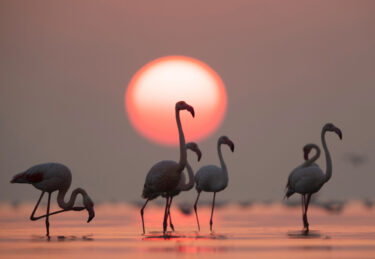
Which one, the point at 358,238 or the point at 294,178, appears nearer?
the point at 358,238

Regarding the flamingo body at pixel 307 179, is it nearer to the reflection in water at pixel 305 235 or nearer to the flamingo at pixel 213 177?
the flamingo at pixel 213 177

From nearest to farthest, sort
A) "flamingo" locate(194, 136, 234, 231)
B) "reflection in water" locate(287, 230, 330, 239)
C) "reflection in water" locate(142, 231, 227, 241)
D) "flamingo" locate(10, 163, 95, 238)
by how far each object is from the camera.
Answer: "reflection in water" locate(142, 231, 227, 241)
"reflection in water" locate(287, 230, 330, 239)
"flamingo" locate(10, 163, 95, 238)
"flamingo" locate(194, 136, 234, 231)

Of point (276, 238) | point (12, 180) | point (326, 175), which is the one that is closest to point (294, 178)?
point (326, 175)

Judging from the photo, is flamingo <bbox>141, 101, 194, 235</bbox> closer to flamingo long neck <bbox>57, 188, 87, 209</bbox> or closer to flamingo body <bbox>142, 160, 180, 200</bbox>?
flamingo body <bbox>142, 160, 180, 200</bbox>

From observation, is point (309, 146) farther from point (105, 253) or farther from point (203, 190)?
point (105, 253)

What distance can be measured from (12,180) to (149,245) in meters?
6.51

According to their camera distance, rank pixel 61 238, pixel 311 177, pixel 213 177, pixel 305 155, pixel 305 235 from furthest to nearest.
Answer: pixel 305 155 → pixel 213 177 → pixel 311 177 → pixel 305 235 → pixel 61 238

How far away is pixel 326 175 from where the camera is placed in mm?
24703

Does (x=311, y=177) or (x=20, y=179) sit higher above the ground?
(x=20, y=179)

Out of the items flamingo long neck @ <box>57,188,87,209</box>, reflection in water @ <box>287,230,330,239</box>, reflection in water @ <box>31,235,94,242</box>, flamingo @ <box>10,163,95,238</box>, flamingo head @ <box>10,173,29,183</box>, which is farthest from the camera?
flamingo head @ <box>10,173,29,183</box>

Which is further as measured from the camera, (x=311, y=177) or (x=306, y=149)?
(x=306, y=149)

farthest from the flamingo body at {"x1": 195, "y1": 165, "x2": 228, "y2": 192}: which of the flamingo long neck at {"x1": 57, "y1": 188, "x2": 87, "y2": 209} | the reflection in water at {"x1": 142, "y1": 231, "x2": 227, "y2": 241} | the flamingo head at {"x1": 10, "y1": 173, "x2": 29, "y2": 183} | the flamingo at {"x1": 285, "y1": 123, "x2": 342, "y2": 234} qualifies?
the flamingo head at {"x1": 10, "y1": 173, "x2": 29, "y2": 183}

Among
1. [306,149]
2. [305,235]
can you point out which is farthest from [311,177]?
[305,235]

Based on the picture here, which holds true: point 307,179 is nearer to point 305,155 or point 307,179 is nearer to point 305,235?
point 305,155
